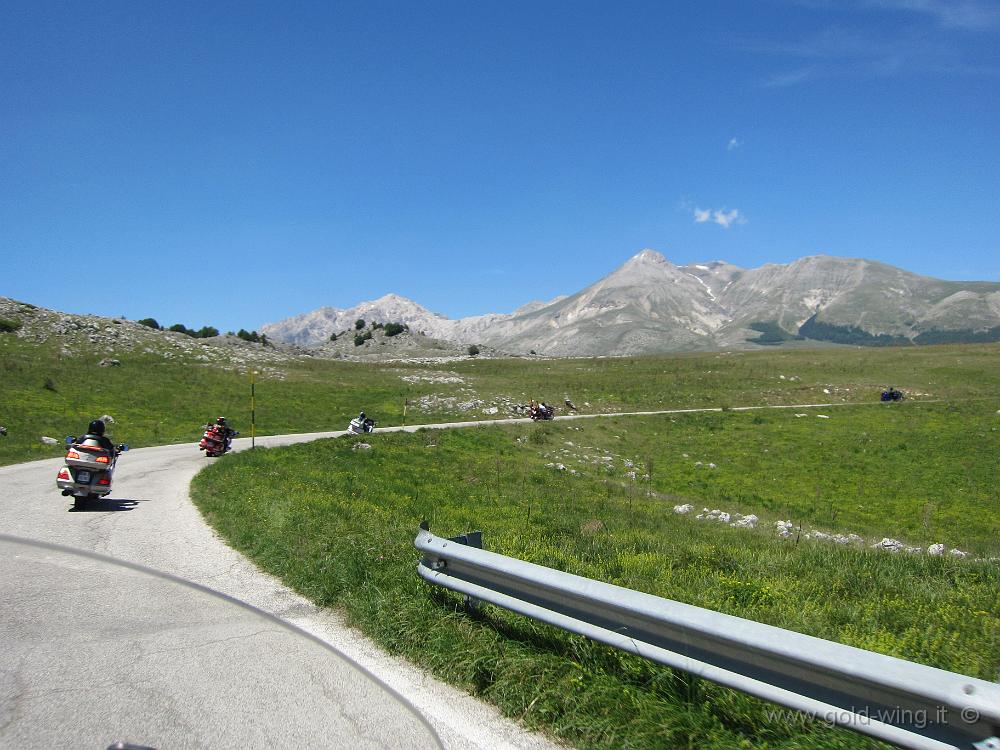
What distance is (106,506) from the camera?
13.8m

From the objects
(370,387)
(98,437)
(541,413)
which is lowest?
(541,413)

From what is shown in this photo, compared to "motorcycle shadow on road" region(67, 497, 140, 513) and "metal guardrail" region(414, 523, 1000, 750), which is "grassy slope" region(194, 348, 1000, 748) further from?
"motorcycle shadow on road" region(67, 497, 140, 513)

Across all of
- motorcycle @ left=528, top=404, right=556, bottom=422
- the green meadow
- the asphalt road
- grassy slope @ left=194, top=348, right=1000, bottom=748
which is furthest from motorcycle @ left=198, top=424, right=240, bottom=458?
motorcycle @ left=528, top=404, right=556, bottom=422

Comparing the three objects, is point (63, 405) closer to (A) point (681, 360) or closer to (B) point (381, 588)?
(B) point (381, 588)

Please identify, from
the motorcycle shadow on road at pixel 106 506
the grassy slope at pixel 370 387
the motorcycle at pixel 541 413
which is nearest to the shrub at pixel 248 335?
the grassy slope at pixel 370 387

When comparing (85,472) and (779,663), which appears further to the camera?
(85,472)

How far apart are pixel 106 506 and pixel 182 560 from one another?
5.76 meters

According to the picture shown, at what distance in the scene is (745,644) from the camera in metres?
4.03

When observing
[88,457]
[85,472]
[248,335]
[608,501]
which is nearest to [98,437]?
[88,457]

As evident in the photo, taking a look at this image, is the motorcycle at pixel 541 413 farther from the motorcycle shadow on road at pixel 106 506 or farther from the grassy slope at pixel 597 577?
the motorcycle shadow on road at pixel 106 506

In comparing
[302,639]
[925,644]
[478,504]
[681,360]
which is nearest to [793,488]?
[478,504]

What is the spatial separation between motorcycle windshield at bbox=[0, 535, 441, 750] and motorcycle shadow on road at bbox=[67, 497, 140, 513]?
5.94m

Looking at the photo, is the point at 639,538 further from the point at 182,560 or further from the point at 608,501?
the point at 182,560

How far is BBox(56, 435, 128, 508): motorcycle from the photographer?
13305mm
